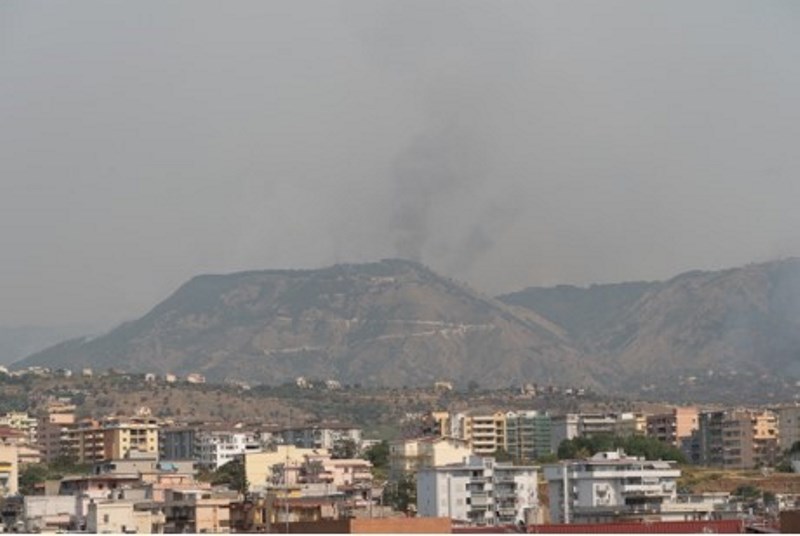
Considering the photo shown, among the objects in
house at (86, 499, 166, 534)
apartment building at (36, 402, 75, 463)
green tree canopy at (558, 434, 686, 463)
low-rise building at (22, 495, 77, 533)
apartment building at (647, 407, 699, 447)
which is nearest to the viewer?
house at (86, 499, 166, 534)

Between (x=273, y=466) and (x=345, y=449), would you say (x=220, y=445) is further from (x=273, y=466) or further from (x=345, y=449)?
(x=273, y=466)

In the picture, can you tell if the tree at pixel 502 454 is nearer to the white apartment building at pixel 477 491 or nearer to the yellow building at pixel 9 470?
the yellow building at pixel 9 470

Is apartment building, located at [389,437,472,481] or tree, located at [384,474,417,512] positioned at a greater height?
apartment building, located at [389,437,472,481]

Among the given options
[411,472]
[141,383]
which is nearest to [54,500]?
[411,472]

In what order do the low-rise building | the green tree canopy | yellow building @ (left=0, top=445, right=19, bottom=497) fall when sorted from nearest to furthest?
the low-rise building < yellow building @ (left=0, top=445, right=19, bottom=497) < the green tree canopy

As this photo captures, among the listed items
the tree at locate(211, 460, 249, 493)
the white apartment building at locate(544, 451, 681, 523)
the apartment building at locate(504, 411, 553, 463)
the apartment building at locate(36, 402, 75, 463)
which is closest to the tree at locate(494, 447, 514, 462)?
the apartment building at locate(504, 411, 553, 463)

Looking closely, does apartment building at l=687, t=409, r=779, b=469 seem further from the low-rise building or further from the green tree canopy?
the low-rise building

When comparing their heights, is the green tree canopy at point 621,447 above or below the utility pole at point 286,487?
above

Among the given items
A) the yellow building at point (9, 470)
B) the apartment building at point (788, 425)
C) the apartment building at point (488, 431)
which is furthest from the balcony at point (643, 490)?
the apartment building at point (488, 431)
